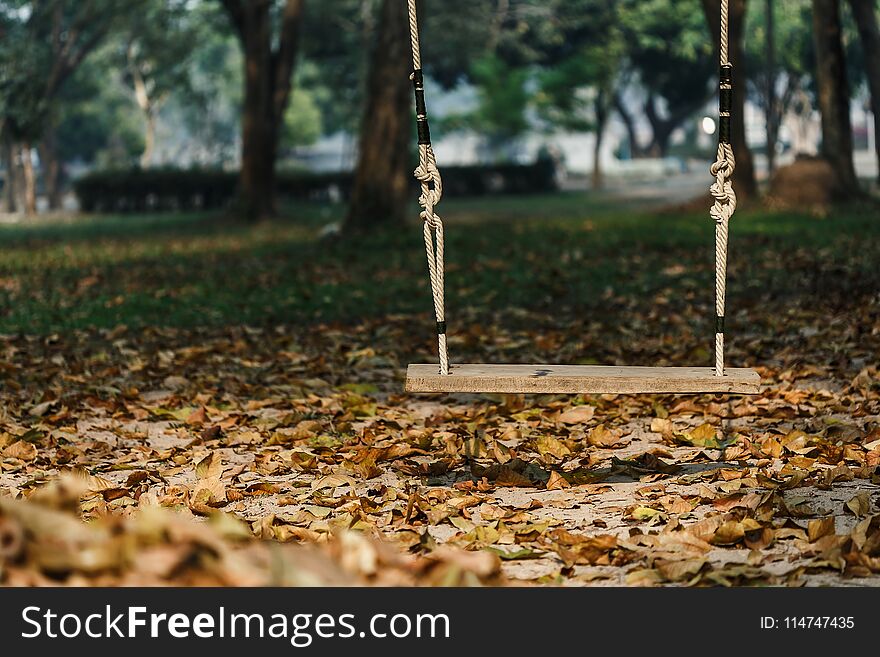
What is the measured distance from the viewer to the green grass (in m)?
14.0

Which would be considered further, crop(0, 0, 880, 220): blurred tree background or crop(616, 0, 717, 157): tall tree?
crop(616, 0, 717, 157): tall tree

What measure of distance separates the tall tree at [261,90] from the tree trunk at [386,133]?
20.4 feet

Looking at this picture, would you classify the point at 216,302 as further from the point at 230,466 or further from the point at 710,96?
the point at 710,96

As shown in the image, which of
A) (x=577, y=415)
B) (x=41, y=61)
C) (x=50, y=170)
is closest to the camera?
(x=577, y=415)

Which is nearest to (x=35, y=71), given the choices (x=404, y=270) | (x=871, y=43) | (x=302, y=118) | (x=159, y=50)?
(x=159, y=50)

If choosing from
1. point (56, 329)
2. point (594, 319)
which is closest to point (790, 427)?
point (594, 319)

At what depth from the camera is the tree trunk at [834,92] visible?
2370cm

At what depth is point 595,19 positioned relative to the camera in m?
60.6

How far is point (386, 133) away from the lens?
24.2 meters

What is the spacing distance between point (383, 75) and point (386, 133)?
1.04 metres

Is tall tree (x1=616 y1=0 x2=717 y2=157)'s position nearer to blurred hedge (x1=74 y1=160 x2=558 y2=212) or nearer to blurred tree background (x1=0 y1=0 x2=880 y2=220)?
blurred tree background (x1=0 y1=0 x2=880 y2=220)

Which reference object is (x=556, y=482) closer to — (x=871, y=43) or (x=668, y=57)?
(x=871, y=43)

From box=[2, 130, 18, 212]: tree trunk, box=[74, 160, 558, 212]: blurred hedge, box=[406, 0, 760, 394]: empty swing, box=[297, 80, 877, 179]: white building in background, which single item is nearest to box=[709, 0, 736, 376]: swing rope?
box=[406, 0, 760, 394]: empty swing

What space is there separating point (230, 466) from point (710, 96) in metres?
64.0
